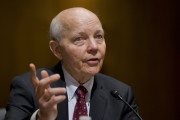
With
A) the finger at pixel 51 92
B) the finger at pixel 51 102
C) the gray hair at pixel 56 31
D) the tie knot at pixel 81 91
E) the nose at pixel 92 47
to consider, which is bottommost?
the tie knot at pixel 81 91

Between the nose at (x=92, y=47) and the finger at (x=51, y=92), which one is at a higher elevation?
the nose at (x=92, y=47)

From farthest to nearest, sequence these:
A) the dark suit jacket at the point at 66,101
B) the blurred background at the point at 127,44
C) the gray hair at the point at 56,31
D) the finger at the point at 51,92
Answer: the blurred background at the point at 127,44 → the gray hair at the point at 56,31 → the dark suit jacket at the point at 66,101 → the finger at the point at 51,92

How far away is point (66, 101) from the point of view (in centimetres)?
192

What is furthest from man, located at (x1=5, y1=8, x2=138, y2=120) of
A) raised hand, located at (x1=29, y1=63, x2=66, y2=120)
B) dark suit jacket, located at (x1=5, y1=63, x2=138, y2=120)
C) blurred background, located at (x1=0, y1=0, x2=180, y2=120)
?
blurred background, located at (x1=0, y1=0, x2=180, y2=120)

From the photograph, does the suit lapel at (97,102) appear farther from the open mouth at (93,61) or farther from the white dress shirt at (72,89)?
the open mouth at (93,61)

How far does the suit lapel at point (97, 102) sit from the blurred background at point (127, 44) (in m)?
0.98

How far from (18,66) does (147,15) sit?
161cm

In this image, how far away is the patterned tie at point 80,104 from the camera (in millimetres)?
1884

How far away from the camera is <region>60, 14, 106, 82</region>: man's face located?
185 cm

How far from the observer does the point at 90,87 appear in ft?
6.77

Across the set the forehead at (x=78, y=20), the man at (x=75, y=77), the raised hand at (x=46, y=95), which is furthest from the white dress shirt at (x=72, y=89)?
the raised hand at (x=46, y=95)

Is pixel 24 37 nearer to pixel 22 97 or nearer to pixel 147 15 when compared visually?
pixel 22 97

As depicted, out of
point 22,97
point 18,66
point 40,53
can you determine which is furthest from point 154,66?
point 22,97

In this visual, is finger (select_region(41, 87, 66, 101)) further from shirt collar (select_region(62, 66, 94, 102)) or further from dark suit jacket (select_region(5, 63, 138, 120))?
shirt collar (select_region(62, 66, 94, 102))
